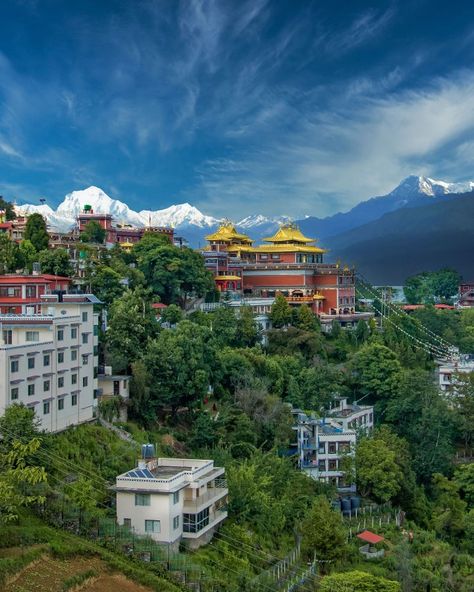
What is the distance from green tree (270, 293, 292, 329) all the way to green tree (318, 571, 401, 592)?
19.6m

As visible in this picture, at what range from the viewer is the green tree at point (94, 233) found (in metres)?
42.7

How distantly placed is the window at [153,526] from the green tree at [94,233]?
84.9 ft

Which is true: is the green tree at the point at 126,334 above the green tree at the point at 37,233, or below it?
below

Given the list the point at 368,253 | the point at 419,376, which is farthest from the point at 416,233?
the point at 419,376

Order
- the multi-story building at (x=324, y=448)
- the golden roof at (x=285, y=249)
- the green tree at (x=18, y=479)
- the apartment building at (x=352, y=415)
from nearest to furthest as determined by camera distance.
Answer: the green tree at (x=18, y=479), the multi-story building at (x=324, y=448), the apartment building at (x=352, y=415), the golden roof at (x=285, y=249)

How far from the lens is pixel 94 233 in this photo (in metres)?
43.1

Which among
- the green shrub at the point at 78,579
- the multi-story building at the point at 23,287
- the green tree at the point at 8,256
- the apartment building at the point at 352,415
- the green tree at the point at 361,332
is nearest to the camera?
the green shrub at the point at 78,579

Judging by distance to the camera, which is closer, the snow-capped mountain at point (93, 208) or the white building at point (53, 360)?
the white building at point (53, 360)

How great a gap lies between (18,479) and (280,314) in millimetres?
22170

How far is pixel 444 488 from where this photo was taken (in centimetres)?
2759

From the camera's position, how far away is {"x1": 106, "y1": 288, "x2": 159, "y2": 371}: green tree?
85.8ft

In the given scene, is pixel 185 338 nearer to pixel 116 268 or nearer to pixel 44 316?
pixel 44 316

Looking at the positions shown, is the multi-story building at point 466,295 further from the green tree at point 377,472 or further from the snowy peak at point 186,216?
the snowy peak at point 186,216

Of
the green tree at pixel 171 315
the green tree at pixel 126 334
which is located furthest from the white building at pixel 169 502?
the green tree at pixel 171 315
